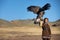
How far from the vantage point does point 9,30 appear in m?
2.81

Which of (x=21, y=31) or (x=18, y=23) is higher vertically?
(x=18, y=23)

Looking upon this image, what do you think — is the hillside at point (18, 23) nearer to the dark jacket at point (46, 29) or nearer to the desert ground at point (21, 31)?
the desert ground at point (21, 31)

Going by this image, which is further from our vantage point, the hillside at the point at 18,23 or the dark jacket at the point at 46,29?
the hillside at the point at 18,23

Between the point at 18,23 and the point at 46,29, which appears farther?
the point at 18,23

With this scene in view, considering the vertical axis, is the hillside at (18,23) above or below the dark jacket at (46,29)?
above

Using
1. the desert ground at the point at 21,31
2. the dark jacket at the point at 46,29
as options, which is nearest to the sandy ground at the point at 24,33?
the desert ground at the point at 21,31

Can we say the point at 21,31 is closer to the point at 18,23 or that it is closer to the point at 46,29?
the point at 18,23

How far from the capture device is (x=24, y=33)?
286cm

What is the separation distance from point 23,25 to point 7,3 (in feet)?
1.39

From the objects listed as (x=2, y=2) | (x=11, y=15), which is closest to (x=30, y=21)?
(x=11, y=15)

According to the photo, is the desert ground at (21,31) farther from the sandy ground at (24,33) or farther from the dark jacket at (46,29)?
the dark jacket at (46,29)

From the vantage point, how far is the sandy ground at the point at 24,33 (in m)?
2.78

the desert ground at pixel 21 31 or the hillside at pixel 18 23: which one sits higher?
the hillside at pixel 18 23

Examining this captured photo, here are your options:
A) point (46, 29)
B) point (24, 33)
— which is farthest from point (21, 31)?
point (46, 29)
